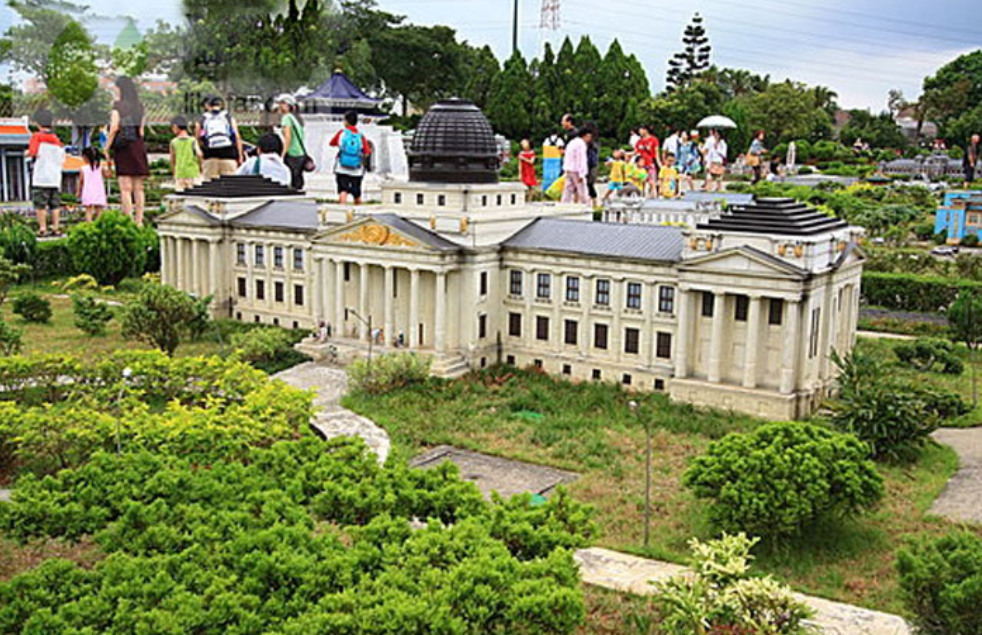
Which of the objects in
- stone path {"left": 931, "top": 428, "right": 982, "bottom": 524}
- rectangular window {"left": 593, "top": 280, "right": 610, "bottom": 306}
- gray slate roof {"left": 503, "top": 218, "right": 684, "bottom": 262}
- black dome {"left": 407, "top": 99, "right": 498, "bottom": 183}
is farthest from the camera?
black dome {"left": 407, "top": 99, "right": 498, "bottom": 183}

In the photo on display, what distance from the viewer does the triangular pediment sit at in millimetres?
40656

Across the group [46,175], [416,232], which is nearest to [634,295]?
[416,232]

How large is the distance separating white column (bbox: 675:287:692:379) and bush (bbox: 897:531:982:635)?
808 inches

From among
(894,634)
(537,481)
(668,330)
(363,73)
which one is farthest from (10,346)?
(363,73)

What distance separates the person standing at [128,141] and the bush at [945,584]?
5111 cm

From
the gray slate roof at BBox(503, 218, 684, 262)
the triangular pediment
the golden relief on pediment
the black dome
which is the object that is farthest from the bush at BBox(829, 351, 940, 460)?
the black dome

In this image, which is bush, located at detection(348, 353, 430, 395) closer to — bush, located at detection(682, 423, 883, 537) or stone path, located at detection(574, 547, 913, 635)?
stone path, located at detection(574, 547, 913, 635)

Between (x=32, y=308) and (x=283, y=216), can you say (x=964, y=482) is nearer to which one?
(x=283, y=216)

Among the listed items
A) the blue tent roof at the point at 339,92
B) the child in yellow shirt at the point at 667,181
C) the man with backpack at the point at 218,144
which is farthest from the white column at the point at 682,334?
the blue tent roof at the point at 339,92

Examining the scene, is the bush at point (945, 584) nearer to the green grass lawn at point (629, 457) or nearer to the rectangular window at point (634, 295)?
the green grass lawn at point (629, 457)

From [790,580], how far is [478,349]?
23012mm

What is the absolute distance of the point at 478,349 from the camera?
48.8m

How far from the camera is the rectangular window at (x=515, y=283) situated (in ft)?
161

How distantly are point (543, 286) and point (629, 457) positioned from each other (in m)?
13.1
